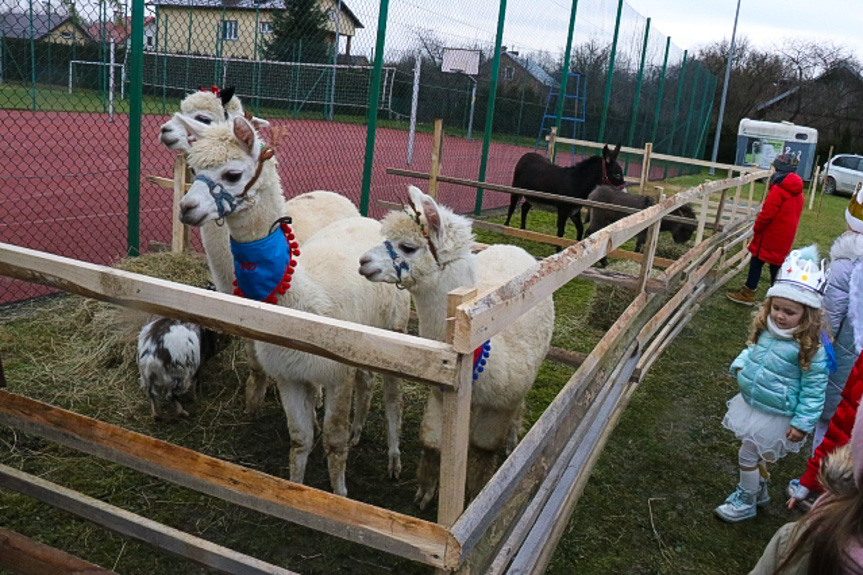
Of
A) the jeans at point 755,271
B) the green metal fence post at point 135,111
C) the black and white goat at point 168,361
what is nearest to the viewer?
the black and white goat at point 168,361

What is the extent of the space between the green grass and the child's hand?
66cm

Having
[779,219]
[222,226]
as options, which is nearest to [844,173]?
[779,219]

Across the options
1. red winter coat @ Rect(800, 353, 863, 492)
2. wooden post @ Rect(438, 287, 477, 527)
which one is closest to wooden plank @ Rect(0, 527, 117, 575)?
wooden post @ Rect(438, 287, 477, 527)

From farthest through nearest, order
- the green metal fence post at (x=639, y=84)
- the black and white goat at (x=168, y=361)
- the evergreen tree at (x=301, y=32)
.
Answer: the green metal fence post at (x=639, y=84) < the evergreen tree at (x=301, y=32) < the black and white goat at (x=168, y=361)

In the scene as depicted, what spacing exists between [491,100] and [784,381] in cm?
912

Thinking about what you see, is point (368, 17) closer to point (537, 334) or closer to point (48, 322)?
point (48, 322)

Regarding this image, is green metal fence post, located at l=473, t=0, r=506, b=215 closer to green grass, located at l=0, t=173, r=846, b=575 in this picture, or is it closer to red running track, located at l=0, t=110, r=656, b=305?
red running track, located at l=0, t=110, r=656, b=305

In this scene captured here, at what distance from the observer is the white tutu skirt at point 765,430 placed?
11.1 ft

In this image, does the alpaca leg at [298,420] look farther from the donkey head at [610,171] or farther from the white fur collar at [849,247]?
the donkey head at [610,171]

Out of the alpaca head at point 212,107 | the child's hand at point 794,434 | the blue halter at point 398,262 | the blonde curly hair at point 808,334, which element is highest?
the alpaca head at point 212,107

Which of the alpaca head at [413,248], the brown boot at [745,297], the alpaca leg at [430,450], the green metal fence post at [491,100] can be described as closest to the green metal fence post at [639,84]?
the green metal fence post at [491,100]

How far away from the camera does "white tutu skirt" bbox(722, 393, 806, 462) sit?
3395 mm

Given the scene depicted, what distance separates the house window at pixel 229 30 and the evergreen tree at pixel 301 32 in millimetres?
1723

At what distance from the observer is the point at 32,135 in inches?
509
